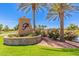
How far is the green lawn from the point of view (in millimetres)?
2953

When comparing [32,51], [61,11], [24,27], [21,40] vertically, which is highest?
[61,11]

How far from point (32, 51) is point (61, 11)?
1.94 feet

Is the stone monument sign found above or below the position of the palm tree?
below

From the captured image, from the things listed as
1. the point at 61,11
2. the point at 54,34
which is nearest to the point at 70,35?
the point at 54,34

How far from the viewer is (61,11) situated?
3.03 meters

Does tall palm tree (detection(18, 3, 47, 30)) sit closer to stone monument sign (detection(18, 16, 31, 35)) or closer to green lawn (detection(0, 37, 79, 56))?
stone monument sign (detection(18, 16, 31, 35))

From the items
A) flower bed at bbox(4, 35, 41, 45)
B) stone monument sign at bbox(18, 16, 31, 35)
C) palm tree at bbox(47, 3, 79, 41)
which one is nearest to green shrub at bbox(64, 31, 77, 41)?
palm tree at bbox(47, 3, 79, 41)

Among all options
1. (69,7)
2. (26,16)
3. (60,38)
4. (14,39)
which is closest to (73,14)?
(69,7)

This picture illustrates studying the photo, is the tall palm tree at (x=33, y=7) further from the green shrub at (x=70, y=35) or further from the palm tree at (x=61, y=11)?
the green shrub at (x=70, y=35)

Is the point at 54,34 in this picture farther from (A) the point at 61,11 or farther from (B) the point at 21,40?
(B) the point at 21,40

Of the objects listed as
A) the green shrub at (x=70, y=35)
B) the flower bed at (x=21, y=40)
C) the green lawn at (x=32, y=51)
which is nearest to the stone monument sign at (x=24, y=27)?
the flower bed at (x=21, y=40)

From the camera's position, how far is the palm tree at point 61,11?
298cm

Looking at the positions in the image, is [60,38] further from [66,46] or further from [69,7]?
[69,7]

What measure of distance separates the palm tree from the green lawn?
0.58 ft
